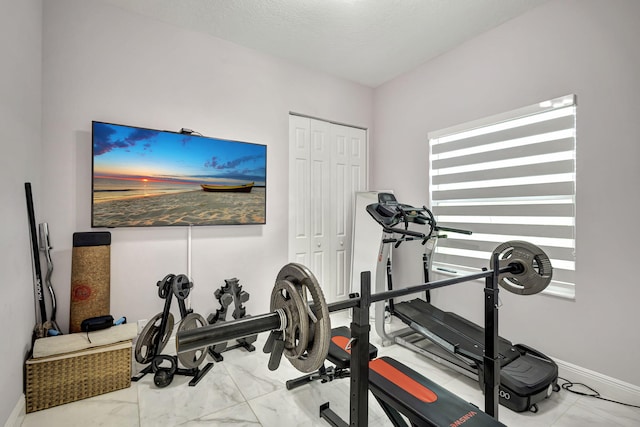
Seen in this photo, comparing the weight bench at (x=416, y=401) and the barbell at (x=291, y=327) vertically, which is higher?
the barbell at (x=291, y=327)

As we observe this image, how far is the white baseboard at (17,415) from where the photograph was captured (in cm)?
177

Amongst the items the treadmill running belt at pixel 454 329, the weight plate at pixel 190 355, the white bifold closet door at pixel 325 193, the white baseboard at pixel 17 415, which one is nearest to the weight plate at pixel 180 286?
the weight plate at pixel 190 355

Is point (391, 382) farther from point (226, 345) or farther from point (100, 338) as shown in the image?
point (100, 338)

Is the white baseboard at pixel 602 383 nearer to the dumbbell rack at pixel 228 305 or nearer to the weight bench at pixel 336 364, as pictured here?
the weight bench at pixel 336 364

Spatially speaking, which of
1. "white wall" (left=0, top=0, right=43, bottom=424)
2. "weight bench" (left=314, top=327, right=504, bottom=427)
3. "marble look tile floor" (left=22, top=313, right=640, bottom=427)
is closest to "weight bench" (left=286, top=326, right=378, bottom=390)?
"marble look tile floor" (left=22, top=313, right=640, bottom=427)

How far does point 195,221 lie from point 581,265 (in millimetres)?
3465

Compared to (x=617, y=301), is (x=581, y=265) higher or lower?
higher

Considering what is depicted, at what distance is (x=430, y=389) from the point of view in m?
1.63

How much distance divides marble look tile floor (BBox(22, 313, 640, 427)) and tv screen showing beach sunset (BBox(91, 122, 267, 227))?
4.61ft

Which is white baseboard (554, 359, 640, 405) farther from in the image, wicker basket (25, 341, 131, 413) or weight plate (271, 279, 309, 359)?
wicker basket (25, 341, 131, 413)

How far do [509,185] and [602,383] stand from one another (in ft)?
5.63

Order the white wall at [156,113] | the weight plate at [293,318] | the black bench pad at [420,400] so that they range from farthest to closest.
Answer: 1. the white wall at [156,113]
2. the black bench pad at [420,400]
3. the weight plate at [293,318]

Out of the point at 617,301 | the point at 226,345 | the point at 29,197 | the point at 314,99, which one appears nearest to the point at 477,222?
the point at 617,301

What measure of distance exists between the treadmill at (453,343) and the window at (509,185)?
0.48m
